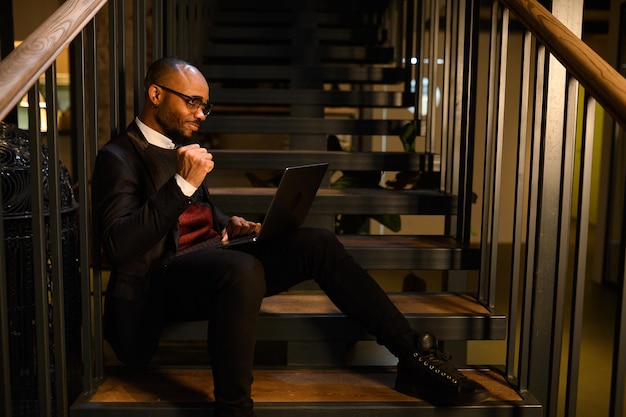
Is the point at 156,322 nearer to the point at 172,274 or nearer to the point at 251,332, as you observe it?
the point at 172,274

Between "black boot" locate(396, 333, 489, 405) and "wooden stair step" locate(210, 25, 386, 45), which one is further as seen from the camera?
"wooden stair step" locate(210, 25, 386, 45)

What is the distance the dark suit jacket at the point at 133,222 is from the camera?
5.20ft

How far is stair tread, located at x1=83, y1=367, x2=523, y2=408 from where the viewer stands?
5.64 feet

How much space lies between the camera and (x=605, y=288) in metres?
5.26

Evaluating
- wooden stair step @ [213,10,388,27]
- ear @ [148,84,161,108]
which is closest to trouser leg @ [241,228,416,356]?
ear @ [148,84,161,108]

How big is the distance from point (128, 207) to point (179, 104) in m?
0.34

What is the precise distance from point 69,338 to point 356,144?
209 inches

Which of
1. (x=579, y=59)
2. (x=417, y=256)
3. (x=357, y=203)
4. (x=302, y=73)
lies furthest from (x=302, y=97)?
(x=579, y=59)

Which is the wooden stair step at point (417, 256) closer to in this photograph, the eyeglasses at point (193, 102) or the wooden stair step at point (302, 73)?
the eyeglasses at point (193, 102)

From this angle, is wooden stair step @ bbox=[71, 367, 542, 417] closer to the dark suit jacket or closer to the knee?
the dark suit jacket

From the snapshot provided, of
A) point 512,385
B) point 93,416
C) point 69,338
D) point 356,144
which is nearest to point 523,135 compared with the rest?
point 512,385

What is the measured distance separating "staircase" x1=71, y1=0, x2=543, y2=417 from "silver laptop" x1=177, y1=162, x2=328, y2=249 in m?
0.24

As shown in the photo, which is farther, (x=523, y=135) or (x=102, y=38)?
(x=102, y=38)

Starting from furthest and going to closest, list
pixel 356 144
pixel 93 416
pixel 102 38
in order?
pixel 356 144 → pixel 102 38 → pixel 93 416
